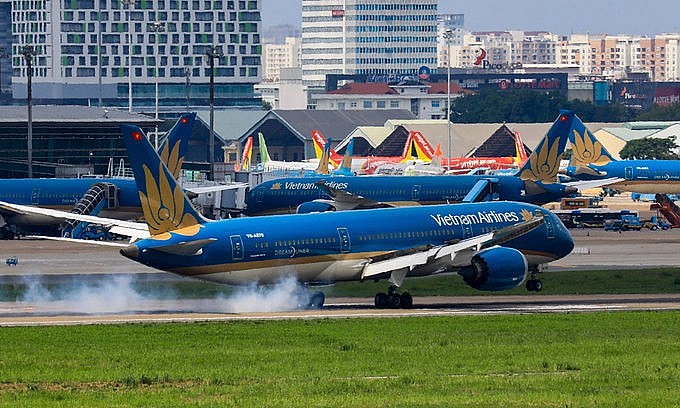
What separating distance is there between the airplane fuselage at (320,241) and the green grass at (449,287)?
3762 mm

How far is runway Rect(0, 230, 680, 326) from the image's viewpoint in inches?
2199

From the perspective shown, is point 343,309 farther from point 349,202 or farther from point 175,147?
point 349,202

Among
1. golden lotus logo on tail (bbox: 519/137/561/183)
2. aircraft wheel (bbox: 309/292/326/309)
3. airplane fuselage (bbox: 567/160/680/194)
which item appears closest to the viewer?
aircraft wheel (bbox: 309/292/326/309)

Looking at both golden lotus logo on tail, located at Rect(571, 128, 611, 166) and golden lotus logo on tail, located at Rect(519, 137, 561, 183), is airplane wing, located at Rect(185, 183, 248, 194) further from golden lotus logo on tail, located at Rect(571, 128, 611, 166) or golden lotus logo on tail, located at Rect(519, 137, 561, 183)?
golden lotus logo on tail, located at Rect(571, 128, 611, 166)

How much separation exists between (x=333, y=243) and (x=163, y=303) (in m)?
7.70

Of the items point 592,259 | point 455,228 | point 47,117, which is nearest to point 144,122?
point 47,117

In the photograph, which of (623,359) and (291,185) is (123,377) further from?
(291,185)

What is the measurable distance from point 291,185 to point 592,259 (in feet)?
91.4

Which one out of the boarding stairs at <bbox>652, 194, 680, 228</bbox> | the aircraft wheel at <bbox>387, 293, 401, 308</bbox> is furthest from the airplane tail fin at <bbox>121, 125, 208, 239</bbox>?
the boarding stairs at <bbox>652, 194, 680, 228</bbox>

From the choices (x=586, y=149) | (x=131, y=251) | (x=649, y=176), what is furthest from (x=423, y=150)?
(x=131, y=251)

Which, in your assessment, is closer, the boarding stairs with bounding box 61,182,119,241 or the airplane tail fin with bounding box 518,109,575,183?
the boarding stairs with bounding box 61,182,119,241

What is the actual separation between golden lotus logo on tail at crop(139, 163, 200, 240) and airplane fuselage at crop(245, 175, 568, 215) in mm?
48095

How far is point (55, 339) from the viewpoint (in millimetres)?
45719

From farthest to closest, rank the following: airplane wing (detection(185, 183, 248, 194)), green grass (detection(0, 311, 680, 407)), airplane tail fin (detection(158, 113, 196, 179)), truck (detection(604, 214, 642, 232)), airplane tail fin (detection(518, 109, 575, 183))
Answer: truck (detection(604, 214, 642, 232))
airplane wing (detection(185, 183, 248, 194))
airplane tail fin (detection(518, 109, 575, 183))
airplane tail fin (detection(158, 113, 196, 179))
green grass (detection(0, 311, 680, 407))
